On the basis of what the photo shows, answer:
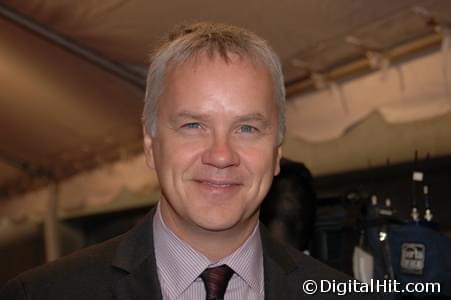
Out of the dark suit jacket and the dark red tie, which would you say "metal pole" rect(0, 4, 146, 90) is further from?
the dark red tie

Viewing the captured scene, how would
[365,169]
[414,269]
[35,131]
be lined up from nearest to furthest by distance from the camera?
1. [414,269]
2. [365,169]
3. [35,131]

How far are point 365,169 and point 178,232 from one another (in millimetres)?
2290

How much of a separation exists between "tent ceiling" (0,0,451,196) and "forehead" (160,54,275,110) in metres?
1.47

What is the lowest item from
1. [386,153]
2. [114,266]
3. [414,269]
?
[414,269]

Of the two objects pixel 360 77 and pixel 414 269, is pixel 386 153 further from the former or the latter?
pixel 414 269

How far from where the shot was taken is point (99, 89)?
4.04 m

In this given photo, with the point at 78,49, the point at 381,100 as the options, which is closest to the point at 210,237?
the point at 381,100

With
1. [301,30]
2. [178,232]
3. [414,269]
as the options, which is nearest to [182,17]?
[301,30]

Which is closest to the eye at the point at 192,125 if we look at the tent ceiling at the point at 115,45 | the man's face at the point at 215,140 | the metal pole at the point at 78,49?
the man's face at the point at 215,140

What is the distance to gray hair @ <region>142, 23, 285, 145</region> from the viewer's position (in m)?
1.37

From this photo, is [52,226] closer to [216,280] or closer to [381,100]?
[381,100]

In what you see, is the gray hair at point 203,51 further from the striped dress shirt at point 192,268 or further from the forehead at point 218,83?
the striped dress shirt at point 192,268

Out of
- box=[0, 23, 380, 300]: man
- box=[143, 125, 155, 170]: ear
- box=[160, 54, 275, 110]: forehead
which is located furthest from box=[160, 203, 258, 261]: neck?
box=[160, 54, 275, 110]: forehead

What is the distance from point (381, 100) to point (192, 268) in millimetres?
2025
